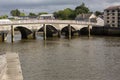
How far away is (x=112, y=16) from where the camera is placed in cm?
13425

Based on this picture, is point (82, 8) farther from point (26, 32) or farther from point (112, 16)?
point (26, 32)

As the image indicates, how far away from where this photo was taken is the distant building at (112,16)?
13212cm

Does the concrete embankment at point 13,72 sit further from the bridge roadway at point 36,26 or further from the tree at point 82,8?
the tree at point 82,8

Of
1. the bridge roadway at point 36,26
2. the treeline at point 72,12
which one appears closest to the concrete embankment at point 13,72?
the bridge roadway at point 36,26

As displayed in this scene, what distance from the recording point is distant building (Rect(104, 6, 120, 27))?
132125mm

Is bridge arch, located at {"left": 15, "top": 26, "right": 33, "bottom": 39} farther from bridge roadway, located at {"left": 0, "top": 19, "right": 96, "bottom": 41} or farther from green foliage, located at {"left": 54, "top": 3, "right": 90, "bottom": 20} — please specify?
green foliage, located at {"left": 54, "top": 3, "right": 90, "bottom": 20}

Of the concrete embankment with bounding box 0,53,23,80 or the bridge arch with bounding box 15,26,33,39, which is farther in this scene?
the bridge arch with bounding box 15,26,33,39

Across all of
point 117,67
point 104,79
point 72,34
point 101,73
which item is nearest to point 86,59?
point 117,67

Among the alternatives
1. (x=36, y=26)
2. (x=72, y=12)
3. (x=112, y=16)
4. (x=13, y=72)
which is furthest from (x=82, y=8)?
(x=13, y=72)

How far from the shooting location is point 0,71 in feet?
77.7

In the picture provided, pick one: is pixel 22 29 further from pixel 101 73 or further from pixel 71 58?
pixel 101 73

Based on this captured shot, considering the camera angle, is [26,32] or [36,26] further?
[26,32]

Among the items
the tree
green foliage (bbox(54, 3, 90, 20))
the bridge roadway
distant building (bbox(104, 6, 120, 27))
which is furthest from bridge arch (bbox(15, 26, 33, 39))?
the tree

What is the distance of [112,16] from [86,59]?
93039 mm
